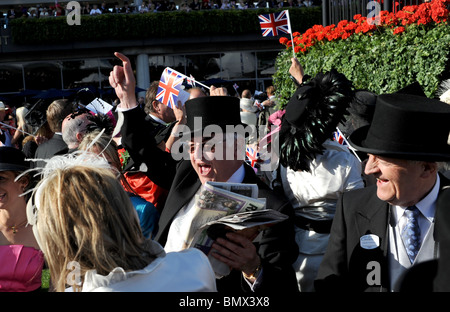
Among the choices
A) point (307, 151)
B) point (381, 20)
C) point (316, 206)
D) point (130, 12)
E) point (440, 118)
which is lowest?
point (316, 206)

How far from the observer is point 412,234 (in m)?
2.45

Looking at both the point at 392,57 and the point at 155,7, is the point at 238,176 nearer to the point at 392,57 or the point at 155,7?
the point at 392,57

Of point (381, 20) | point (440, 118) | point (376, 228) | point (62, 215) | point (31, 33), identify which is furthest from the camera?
point (31, 33)

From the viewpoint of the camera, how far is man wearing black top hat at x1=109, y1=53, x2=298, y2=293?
282 centimetres

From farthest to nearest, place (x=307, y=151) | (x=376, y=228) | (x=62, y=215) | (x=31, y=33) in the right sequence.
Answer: (x=31, y=33) < (x=307, y=151) < (x=376, y=228) < (x=62, y=215)

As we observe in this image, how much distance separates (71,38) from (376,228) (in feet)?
102

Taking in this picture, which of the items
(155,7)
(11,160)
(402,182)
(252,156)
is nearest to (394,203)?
(402,182)

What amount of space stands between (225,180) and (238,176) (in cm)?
8

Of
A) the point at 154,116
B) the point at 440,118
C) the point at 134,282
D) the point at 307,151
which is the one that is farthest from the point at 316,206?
the point at 154,116

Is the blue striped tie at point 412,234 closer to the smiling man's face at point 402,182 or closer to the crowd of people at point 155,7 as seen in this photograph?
the smiling man's face at point 402,182

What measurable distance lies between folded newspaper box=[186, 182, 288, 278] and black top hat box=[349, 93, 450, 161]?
0.55 m

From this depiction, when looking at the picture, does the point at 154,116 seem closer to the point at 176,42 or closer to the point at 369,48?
the point at 369,48

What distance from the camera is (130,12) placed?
108 ft

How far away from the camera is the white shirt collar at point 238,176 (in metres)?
3.23
